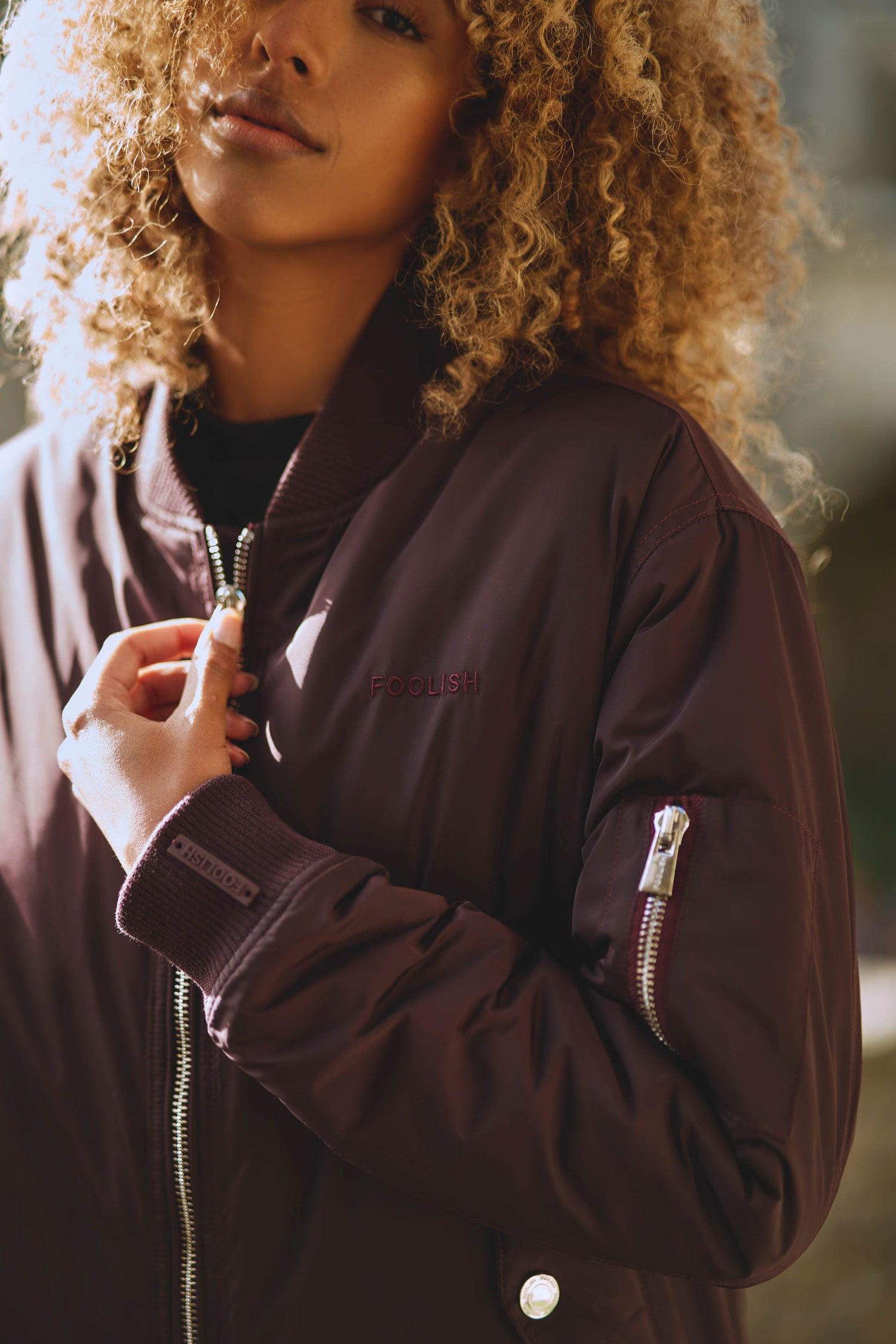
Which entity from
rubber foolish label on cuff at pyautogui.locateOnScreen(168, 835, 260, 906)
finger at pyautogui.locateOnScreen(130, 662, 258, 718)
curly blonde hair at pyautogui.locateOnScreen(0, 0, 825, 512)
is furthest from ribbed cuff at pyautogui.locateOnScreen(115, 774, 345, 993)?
curly blonde hair at pyautogui.locateOnScreen(0, 0, 825, 512)

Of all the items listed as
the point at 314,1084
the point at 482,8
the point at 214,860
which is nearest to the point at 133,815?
the point at 214,860

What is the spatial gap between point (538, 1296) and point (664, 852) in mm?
378

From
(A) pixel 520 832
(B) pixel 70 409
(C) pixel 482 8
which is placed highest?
(C) pixel 482 8

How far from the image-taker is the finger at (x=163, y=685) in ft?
3.36

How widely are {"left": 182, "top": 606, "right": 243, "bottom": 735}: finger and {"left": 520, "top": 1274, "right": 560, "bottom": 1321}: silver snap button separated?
503 mm

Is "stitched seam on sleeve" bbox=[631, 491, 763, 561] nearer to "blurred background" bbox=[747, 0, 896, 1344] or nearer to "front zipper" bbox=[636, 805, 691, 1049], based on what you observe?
"front zipper" bbox=[636, 805, 691, 1049]

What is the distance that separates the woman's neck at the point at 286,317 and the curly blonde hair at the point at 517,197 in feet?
0.10

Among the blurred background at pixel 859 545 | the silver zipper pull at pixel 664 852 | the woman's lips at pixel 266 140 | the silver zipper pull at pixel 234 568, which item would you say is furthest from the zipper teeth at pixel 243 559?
the blurred background at pixel 859 545

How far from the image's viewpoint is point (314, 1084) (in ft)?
2.67

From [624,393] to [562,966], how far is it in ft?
1.67

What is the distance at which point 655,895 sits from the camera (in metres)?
0.83

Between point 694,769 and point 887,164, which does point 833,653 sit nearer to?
point 887,164

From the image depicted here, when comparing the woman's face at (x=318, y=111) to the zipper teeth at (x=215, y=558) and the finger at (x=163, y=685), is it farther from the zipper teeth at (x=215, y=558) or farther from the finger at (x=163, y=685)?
the finger at (x=163, y=685)

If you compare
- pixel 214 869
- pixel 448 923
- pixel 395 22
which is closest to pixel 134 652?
pixel 214 869
